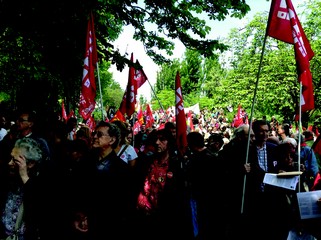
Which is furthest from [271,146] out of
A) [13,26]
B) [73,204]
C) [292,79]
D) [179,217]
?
[292,79]

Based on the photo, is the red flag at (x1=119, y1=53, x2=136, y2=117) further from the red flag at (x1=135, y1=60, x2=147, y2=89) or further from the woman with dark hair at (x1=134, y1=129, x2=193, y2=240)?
the woman with dark hair at (x1=134, y1=129, x2=193, y2=240)

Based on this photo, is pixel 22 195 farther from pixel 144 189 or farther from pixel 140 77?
pixel 140 77

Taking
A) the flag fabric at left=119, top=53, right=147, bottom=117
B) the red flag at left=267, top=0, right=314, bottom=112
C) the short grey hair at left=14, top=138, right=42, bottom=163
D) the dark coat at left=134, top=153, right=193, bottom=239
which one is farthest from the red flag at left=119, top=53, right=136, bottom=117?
the short grey hair at left=14, top=138, right=42, bottom=163

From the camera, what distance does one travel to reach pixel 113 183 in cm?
342

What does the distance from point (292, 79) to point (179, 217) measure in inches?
958

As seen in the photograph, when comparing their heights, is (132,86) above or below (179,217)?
above

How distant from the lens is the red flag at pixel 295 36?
4.73m

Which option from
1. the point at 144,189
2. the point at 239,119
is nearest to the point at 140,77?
the point at 144,189

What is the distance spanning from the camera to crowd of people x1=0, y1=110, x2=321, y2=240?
2.75 m

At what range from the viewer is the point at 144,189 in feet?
14.3

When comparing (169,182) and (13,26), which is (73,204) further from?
(13,26)

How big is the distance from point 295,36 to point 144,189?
266cm

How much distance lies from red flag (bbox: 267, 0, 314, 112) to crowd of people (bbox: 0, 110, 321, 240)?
26.6 inches

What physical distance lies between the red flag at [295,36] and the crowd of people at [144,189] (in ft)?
2.22
